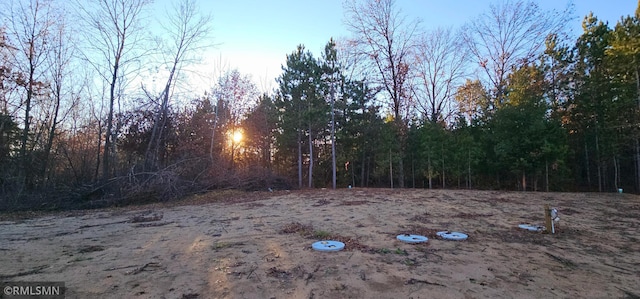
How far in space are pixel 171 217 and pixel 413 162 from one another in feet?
42.2

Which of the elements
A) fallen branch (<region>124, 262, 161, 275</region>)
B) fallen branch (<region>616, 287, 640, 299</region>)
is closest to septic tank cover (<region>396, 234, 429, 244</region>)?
fallen branch (<region>616, 287, 640, 299</region>)

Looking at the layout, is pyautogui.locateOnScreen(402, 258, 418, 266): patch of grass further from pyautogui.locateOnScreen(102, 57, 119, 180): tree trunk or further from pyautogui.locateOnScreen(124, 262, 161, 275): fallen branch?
pyautogui.locateOnScreen(102, 57, 119, 180): tree trunk

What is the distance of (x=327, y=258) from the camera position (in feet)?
10.7

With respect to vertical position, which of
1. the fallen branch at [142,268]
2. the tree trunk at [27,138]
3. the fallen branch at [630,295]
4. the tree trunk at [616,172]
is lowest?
the fallen branch at [630,295]

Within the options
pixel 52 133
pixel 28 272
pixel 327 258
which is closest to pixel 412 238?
pixel 327 258

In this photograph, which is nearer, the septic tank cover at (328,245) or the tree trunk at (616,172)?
the septic tank cover at (328,245)

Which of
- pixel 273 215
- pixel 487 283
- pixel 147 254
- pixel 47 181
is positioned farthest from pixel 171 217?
pixel 47 181

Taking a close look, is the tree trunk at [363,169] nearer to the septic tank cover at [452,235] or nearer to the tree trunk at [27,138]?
the septic tank cover at [452,235]

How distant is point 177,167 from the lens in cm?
1097

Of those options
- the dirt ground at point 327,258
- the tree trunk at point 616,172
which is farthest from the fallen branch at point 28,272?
the tree trunk at point 616,172

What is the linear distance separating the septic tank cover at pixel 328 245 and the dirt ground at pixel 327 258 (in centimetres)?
11

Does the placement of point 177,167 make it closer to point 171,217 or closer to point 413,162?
point 171,217

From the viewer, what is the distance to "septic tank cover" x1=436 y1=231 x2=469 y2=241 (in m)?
4.04

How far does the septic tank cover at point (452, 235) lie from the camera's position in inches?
159
